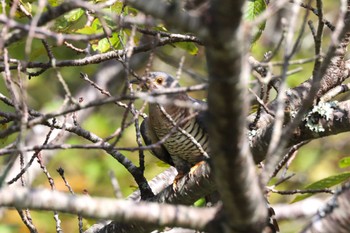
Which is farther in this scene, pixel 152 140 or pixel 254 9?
pixel 152 140

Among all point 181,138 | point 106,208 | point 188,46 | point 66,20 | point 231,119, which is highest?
point 66,20

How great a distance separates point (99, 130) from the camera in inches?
330

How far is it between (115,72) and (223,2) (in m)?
8.31

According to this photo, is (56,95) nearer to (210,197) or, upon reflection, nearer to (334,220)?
(210,197)

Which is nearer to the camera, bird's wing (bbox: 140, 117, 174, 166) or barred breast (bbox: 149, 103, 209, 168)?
barred breast (bbox: 149, 103, 209, 168)

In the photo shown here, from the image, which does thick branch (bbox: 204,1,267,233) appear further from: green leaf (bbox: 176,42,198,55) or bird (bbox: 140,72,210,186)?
bird (bbox: 140,72,210,186)

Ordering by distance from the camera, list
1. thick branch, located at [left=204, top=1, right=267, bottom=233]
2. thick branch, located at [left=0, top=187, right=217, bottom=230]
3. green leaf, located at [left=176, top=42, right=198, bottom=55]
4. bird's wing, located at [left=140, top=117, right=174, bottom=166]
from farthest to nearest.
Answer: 1. bird's wing, located at [left=140, top=117, right=174, bottom=166]
2. green leaf, located at [left=176, top=42, right=198, bottom=55]
3. thick branch, located at [left=0, top=187, right=217, bottom=230]
4. thick branch, located at [left=204, top=1, right=267, bottom=233]

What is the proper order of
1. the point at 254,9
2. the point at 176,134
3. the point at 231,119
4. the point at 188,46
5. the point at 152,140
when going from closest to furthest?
the point at 231,119
the point at 254,9
the point at 188,46
the point at 176,134
the point at 152,140

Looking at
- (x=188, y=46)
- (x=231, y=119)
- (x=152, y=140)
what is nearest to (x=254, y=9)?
(x=188, y=46)

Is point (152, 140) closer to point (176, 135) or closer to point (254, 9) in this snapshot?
point (176, 135)

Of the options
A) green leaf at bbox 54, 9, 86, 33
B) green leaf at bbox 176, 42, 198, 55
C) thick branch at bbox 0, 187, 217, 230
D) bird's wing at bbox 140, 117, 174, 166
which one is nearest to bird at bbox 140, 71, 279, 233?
bird's wing at bbox 140, 117, 174, 166

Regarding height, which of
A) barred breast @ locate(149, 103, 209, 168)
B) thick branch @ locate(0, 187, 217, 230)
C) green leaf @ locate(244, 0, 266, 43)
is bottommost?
thick branch @ locate(0, 187, 217, 230)

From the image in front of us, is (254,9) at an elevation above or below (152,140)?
above

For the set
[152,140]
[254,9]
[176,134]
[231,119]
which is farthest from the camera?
[152,140]
